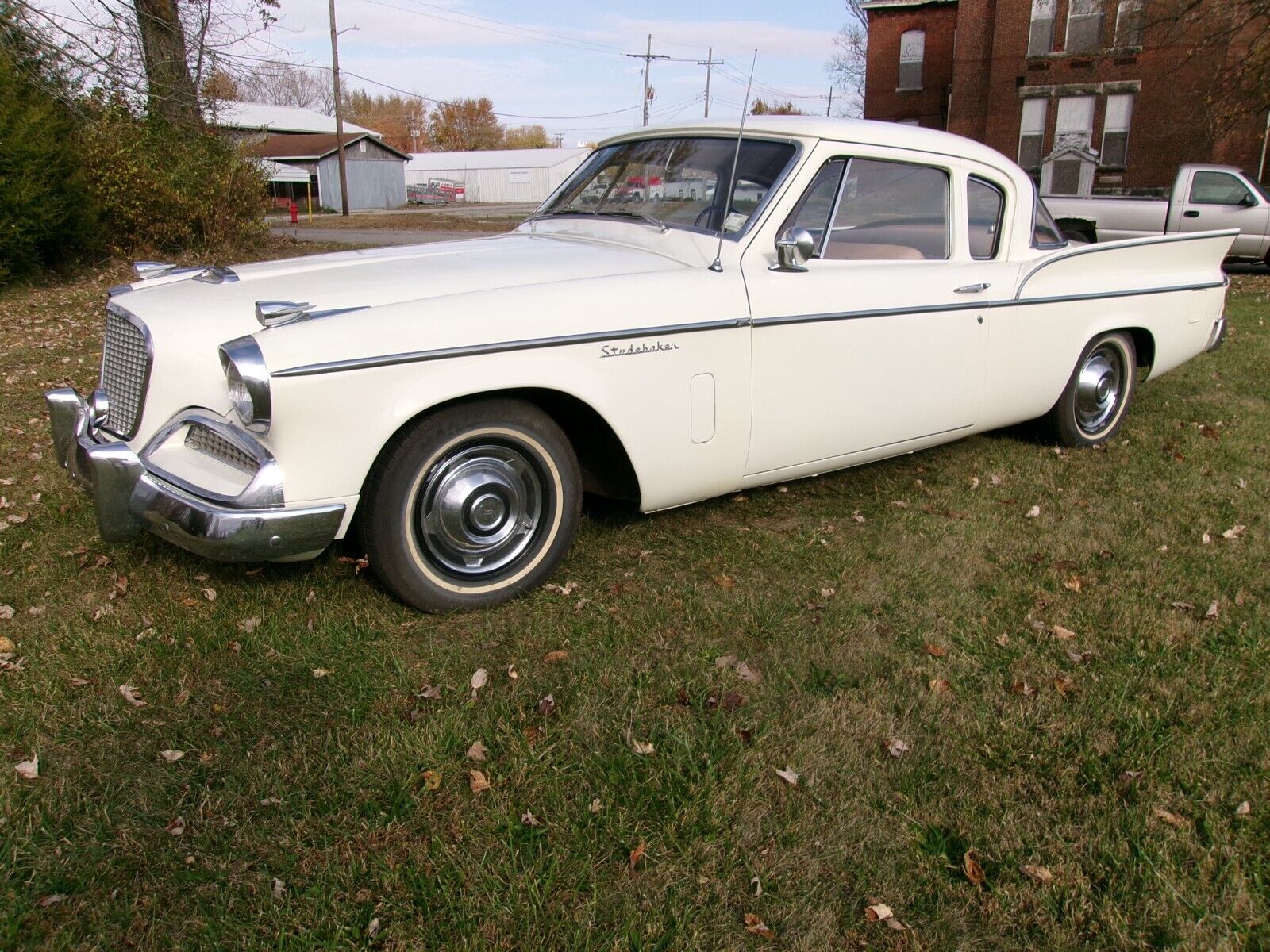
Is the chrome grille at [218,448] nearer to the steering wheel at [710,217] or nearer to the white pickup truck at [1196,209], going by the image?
the steering wheel at [710,217]

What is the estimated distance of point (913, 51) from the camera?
31312 mm

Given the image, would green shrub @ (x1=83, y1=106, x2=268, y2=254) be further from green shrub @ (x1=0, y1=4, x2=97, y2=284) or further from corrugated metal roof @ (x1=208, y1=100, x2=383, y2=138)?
corrugated metal roof @ (x1=208, y1=100, x2=383, y2=138)

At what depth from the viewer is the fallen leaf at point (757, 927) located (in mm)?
2092

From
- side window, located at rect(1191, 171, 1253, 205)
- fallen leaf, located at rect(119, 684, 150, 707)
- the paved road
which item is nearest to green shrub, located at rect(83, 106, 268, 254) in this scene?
the paved road

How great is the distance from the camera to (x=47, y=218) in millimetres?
12180

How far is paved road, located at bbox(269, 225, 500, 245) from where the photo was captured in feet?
69.6

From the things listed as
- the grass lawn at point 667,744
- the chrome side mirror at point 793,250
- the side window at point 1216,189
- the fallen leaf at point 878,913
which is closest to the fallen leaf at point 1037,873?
the grass lawn at point 667,744

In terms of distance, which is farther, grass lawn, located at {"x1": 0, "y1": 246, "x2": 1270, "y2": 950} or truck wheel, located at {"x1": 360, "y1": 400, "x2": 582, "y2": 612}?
truck wheel, located at {"x1": 360, "y1": 400, "x2": 582, "y2": 612}

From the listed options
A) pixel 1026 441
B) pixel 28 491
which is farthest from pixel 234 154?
pixel 1026 441

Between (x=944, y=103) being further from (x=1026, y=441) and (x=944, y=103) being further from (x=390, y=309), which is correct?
(x=390, y=309)

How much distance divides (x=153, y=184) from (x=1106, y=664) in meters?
14.1

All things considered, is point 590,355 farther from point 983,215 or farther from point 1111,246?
point 1111,246

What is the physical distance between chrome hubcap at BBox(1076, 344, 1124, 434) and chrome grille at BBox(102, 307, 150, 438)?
4.59 m

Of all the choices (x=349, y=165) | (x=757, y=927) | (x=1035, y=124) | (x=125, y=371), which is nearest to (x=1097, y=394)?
(x=757, y=927)
